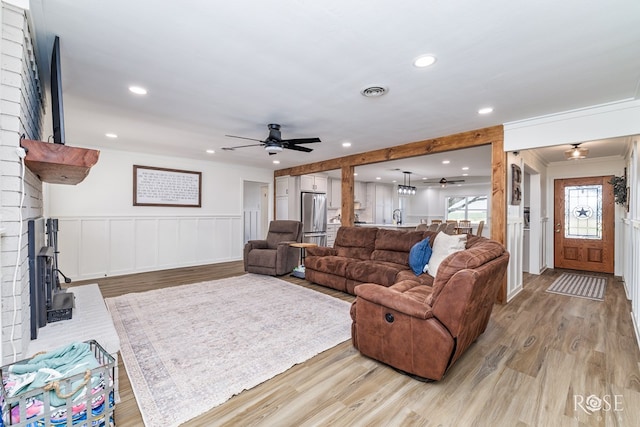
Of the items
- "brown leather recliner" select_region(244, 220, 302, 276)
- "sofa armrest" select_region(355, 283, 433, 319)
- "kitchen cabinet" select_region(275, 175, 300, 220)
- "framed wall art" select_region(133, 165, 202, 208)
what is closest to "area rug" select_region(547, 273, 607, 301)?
"sofa armrest" select_region(355, 283, 433, 319)

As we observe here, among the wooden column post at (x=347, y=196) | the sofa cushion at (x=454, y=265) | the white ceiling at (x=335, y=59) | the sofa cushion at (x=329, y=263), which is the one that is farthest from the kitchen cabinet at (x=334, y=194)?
the sofa cushion at (x=454, y=265)

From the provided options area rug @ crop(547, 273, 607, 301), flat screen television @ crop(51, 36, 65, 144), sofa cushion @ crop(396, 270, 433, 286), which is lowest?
area rug @ crop(547, 273, 607, 301)

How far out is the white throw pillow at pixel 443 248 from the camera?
322cm

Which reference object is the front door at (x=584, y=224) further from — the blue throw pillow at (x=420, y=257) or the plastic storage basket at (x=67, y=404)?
the plastic storage basket at (x=67, y=404)

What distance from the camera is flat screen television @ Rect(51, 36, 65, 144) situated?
6.46 ft

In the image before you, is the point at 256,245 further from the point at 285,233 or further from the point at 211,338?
the point at 211,338

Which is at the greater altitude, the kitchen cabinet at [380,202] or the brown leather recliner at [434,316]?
the kitchen cabinet at [380,202]

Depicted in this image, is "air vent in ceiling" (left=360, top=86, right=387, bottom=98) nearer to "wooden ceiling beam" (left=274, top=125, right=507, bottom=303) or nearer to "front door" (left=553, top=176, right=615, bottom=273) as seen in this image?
"wooden ceiling beam" (left=274, top=125, right=507, bottom=303)

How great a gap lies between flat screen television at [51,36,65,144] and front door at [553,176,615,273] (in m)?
8.04

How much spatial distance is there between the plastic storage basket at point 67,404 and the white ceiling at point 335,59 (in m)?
1.96

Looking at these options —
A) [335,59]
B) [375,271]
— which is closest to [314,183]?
[375,271]

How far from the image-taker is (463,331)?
2.03 metres

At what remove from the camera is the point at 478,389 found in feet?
6.48

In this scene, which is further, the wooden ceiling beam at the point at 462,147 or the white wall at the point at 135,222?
the white wall at the point at 135,222
